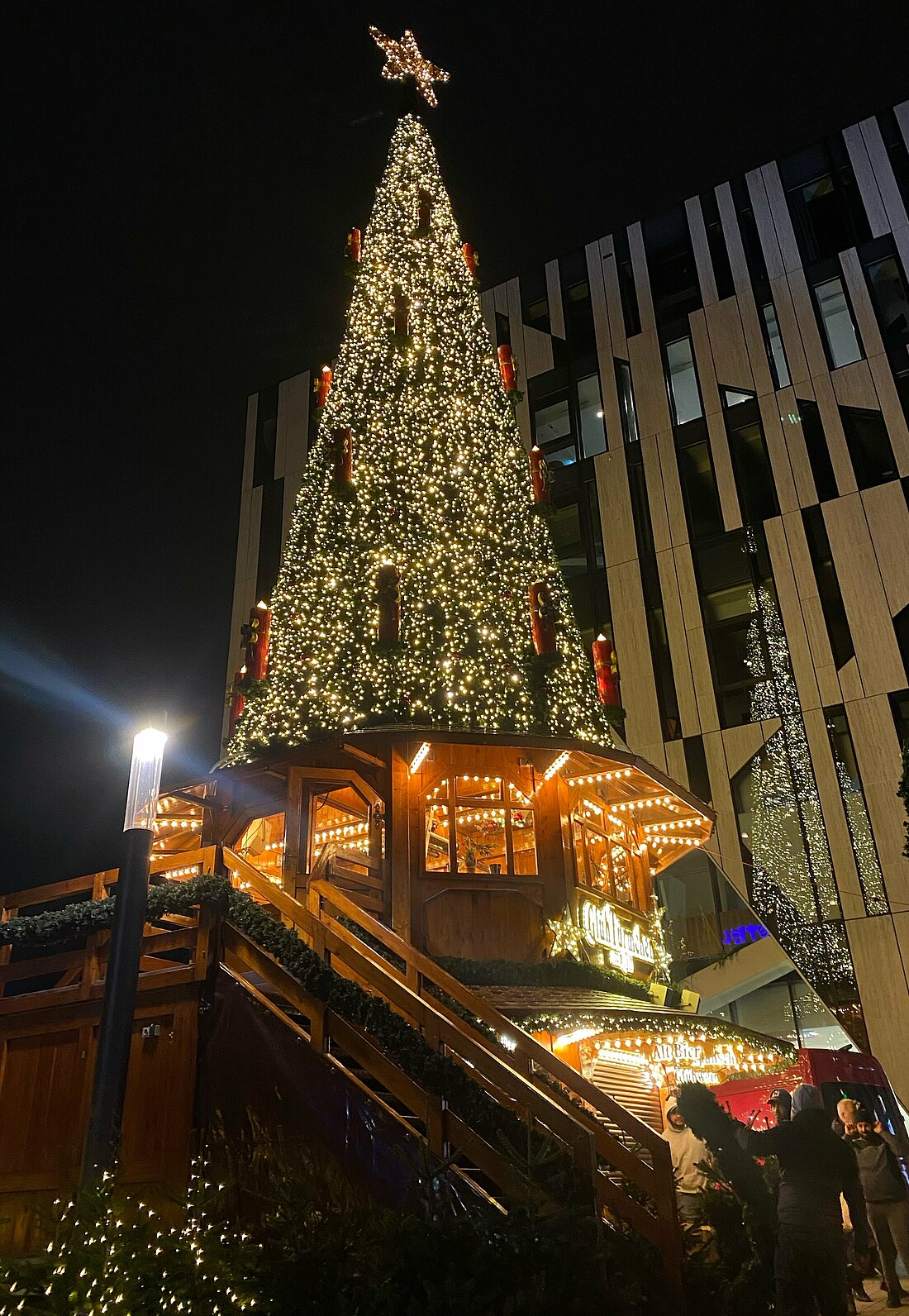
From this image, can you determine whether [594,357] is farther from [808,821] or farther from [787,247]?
[808,821]

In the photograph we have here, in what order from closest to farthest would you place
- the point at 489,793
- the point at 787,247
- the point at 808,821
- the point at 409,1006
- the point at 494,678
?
the point at 409,1006, the point at 494,678, the point at 489,793, the point at 808,821, the point at 787,247

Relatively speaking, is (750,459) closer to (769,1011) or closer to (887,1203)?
(769,1011)

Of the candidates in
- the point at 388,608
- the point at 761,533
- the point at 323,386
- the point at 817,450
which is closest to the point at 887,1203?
the point at 388,608

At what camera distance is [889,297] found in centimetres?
2631

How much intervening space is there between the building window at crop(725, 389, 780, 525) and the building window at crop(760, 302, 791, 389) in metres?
1.00

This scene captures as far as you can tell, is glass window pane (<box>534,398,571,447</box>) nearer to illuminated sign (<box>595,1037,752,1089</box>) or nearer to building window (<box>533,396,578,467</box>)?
building window (<box>533,396,578,467</box>)

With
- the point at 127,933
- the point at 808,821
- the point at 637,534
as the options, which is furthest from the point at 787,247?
the point at 127,933

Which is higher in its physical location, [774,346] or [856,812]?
[774,346]

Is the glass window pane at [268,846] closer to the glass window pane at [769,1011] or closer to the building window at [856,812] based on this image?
the building window at [856,812]

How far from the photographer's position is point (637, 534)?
28.6m

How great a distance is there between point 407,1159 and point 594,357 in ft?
94.9

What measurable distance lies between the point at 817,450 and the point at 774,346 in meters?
3.95

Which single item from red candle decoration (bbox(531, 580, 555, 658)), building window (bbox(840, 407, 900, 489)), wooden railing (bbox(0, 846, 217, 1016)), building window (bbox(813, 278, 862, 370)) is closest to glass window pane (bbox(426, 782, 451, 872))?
red candle decoration (bbox(531, 580, 555, 658))

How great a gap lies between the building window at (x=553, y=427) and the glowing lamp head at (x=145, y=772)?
26.4 m
